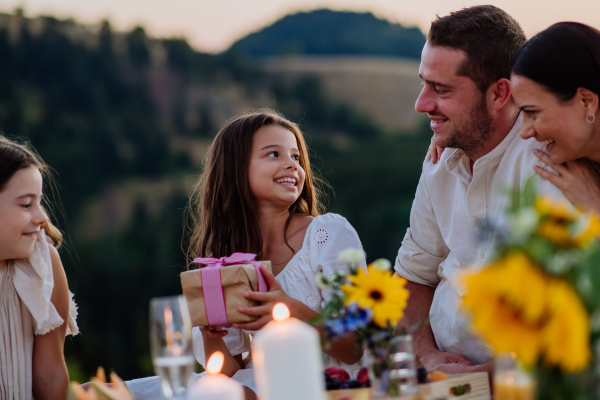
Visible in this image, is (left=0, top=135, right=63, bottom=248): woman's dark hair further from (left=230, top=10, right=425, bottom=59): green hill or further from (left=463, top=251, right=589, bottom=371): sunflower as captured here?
(left=230, top=10, right=425, bottom=59): green hill

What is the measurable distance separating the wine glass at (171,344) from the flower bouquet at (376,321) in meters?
0.32

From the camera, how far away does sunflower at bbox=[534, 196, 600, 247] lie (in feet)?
3.32

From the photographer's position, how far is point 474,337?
2439mm

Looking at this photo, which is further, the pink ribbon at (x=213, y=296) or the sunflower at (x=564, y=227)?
the pink ribbon at (x=213, y=296)

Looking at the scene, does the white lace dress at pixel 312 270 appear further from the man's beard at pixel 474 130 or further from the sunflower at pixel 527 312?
the sunflower at pixel 527 312

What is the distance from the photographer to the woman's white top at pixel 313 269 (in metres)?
2.51

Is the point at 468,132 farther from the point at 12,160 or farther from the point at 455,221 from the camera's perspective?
the point at 12,160

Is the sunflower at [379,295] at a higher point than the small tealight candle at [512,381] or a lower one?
higher

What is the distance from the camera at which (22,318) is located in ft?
7.43

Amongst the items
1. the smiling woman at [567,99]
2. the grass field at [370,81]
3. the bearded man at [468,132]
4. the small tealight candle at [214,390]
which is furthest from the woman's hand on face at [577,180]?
the grass field at [370,81]

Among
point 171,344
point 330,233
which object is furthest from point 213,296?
point 330,233

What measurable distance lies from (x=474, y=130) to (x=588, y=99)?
0.54 meters

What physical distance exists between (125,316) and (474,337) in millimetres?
16239

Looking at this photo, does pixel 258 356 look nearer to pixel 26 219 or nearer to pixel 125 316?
pixel 26 219
